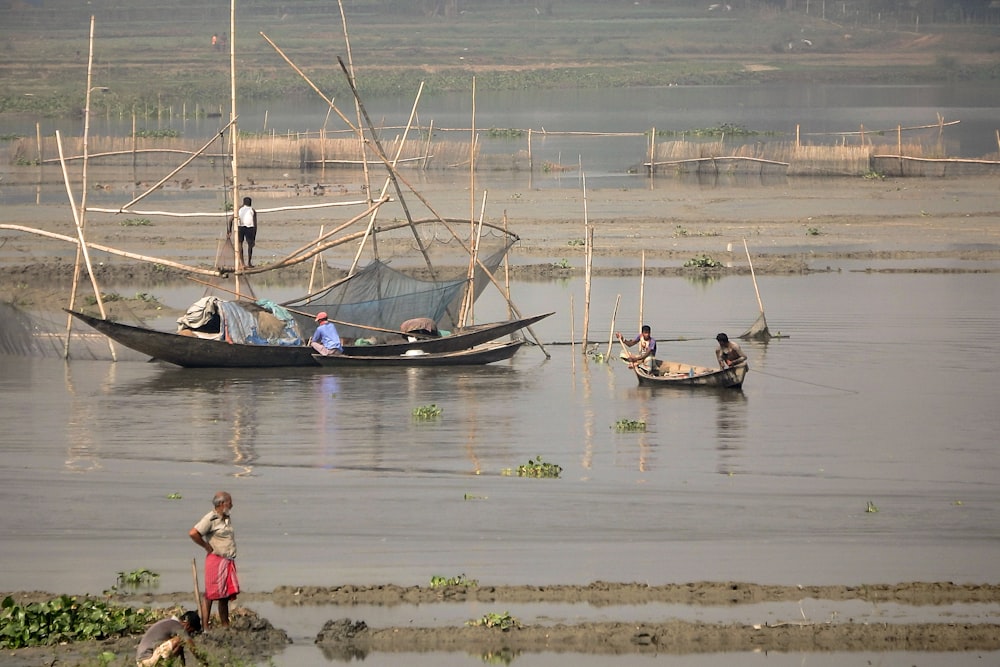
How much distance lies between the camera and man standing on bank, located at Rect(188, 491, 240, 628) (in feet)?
26.3

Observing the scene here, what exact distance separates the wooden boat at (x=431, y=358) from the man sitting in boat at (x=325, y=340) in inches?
3.1

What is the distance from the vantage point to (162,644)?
24.0 feet

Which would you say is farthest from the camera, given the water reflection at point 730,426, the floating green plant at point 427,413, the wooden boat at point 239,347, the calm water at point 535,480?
the wooden boat at point 239,347

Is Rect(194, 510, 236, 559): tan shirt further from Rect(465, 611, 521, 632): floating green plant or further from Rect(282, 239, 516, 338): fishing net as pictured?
Rect(282, 239, 516, 338): fishing net

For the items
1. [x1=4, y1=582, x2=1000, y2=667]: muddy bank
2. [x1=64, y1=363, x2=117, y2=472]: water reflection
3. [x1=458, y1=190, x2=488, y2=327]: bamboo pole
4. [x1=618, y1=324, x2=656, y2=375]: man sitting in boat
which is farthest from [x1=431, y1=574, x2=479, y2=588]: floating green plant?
[x1=458, y1=190, x2=488, y2=327]: bamboo pole

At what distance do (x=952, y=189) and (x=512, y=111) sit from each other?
1577 inches

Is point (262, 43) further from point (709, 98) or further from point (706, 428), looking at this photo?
point (706, 428)

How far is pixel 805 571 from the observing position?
9438mm

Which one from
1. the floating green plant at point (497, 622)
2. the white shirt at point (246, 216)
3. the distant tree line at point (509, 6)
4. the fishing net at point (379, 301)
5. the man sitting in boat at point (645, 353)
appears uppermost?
the distant tree line at point (509, 6)

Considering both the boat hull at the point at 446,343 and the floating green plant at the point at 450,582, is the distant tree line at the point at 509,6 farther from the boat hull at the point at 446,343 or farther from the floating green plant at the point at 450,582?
the floating green plant at the point at 450,582

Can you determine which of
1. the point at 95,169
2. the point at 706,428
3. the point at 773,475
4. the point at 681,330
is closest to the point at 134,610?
the point at 773,475

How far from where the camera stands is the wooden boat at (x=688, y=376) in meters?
15.4

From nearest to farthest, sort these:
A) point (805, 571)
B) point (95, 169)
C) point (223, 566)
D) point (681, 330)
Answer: point (223, 566)
point (805, 571)
point (681, 330)
point (95, 169)

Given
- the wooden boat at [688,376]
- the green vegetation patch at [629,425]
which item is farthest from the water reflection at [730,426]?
the green vegetation patch at [629,425]
